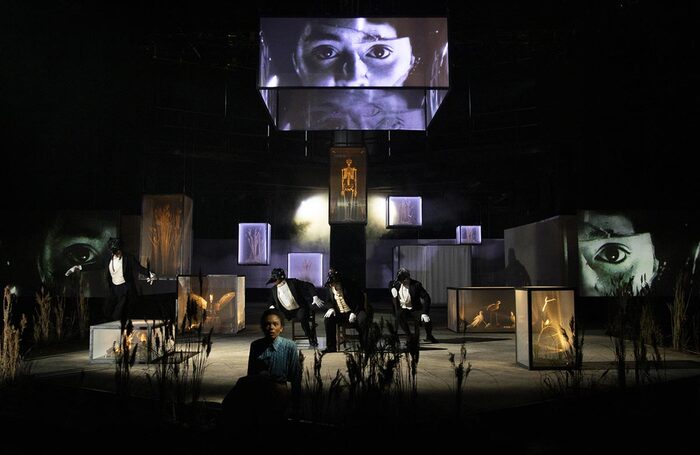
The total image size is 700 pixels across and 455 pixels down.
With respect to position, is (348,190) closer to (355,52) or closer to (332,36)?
(355,52)

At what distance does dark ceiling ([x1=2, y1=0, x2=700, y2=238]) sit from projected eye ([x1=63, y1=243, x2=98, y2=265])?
3.17 feet

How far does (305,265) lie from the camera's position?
18.8m

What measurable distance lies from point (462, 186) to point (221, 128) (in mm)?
7719

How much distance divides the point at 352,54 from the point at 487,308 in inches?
217

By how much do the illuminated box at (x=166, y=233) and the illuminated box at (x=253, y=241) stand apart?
19.4 feet

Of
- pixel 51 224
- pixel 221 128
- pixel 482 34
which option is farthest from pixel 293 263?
pixel 482 34

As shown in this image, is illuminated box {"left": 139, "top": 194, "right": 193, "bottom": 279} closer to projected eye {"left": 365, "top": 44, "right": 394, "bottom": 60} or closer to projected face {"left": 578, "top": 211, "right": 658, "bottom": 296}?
projected eye {"left": 365, "top": 44, "right": 394, "bottom": 60}

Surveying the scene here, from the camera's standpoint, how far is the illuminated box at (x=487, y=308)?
1122 centimetres

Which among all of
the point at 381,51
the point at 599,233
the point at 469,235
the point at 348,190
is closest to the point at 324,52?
the point at 381,51

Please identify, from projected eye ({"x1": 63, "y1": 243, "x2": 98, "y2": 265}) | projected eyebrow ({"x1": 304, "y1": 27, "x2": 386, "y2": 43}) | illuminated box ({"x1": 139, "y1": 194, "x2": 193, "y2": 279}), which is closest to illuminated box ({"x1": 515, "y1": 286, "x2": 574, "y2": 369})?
projected eyebrow ({"x1": 304, "y1": 27, "x2": 386, "y2": 43})

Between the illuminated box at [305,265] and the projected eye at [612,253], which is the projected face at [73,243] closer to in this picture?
the illuminated box at [305,265]

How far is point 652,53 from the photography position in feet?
41.8

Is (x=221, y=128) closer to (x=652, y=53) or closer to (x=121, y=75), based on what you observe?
(x=121, y=75)

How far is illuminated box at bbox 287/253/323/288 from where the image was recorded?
1861 cm
